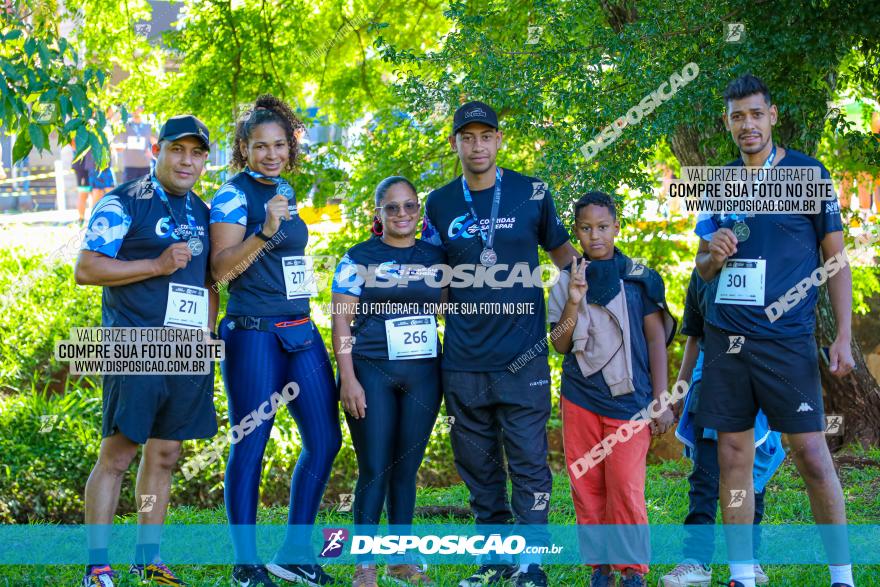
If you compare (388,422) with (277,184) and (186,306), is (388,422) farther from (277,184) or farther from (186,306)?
(277,184)

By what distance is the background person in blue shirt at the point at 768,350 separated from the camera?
→ 4.16 meters

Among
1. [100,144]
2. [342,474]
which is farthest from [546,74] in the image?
[342,474]

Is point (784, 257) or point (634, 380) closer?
point (784, 257)

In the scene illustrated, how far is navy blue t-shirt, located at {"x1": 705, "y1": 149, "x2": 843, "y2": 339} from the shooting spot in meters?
4.15

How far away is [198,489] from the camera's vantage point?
7875 mm

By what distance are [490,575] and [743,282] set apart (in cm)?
173

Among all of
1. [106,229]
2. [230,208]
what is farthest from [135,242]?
[230,208]

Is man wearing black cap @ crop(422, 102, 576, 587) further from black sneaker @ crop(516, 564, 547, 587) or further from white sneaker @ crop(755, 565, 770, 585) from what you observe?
white sneaker @ crop(755, 565, 770, 585)

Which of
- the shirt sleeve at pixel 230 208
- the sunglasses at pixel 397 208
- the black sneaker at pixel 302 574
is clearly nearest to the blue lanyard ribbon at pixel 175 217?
the shirt sleeve at pixel 230 208

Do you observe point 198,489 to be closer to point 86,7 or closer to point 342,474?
point 342,474

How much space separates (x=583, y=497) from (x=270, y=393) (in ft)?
4.85

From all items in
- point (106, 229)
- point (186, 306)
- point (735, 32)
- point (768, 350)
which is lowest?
point (768, 350)

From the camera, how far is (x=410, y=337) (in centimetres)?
447

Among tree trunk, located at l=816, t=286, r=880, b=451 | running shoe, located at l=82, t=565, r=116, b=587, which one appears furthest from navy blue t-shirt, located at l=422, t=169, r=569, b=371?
tree trunk, located at l=816, t=286, r=880, b=451
